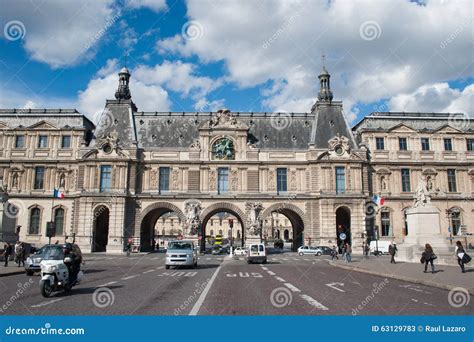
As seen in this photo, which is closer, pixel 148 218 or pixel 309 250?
pixel 309 250

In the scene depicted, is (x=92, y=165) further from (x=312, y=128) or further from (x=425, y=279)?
(x=425, y=279)

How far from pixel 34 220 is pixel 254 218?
2941 centimetres

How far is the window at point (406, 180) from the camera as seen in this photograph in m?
56.2

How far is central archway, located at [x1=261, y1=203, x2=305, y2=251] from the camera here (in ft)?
177

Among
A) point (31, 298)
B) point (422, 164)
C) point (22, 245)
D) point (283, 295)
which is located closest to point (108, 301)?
point (31, 298)

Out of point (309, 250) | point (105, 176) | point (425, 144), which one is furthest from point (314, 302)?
point (425, 144)

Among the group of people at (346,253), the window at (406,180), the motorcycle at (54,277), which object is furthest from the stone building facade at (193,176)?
the motorcycle at (54,277)

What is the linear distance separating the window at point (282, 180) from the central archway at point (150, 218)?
13437 mm

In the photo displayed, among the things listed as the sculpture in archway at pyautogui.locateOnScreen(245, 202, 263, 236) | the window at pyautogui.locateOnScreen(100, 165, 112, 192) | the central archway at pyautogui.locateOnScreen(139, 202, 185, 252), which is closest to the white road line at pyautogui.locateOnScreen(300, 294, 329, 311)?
the sculpture in archway at pyautogui.locateOnScreen(245, 202, 263, 236)

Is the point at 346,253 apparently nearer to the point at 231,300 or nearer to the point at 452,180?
the point at 231,300

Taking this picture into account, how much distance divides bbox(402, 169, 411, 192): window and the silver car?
37.9 metres

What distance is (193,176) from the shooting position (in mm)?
54781

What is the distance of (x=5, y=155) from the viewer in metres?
55.6

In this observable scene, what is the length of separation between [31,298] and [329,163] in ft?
150
